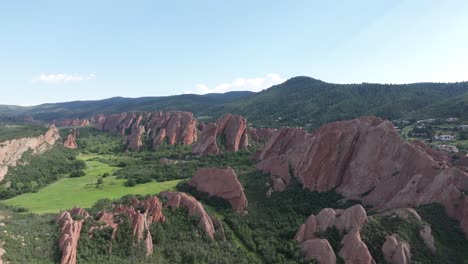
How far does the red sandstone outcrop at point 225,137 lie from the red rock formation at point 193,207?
3096 inches

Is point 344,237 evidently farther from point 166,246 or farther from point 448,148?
point 448,148

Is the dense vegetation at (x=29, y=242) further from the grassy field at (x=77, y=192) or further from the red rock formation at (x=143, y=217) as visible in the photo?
the grassy field at (x=77, y=192)

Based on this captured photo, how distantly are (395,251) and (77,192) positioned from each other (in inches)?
3412

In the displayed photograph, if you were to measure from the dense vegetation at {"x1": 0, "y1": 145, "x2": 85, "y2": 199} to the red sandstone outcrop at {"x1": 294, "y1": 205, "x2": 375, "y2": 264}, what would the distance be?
298 feet

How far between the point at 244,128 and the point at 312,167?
7914 centimetres

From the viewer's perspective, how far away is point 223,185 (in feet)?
287

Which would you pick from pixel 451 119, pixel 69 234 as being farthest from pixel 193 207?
pixel 451 119

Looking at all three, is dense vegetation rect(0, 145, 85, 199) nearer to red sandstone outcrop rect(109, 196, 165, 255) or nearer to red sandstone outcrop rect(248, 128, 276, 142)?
red sandstone outcrop rect(109, 196, 165, 255)

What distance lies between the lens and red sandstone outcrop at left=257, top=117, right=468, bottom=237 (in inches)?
2687

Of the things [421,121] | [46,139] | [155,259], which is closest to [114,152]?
[46,139]

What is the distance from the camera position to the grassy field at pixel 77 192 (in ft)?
313

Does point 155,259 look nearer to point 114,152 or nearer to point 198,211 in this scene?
point 198,211

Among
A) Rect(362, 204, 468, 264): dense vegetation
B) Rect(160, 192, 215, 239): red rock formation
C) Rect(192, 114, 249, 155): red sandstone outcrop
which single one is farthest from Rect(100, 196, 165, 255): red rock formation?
Rect(192, 114, 249, 155): red sandstone outcrop

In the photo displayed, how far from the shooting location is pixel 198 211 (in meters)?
71.9
